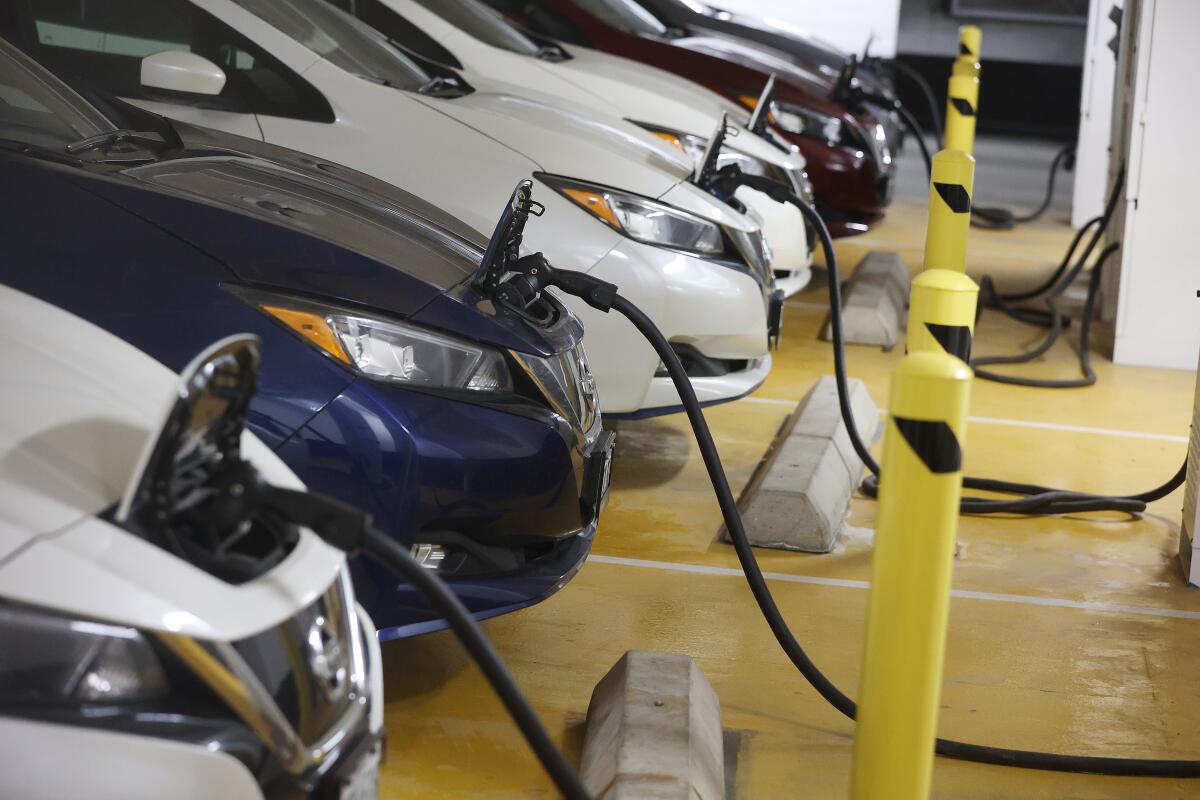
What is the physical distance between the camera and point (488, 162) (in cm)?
381

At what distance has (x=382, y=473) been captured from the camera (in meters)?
2.29

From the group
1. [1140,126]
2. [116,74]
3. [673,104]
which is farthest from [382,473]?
[1140,126]

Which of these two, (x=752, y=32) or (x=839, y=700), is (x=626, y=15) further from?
(x=839, y=700)

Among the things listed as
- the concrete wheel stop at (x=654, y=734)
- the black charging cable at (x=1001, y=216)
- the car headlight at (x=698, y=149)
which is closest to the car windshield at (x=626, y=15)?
the car headlight at (x=698, y=149)

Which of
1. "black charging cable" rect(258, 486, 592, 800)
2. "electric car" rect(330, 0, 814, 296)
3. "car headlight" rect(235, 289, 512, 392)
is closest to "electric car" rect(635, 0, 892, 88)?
"electric car" rect(330, 0, 814, 296)

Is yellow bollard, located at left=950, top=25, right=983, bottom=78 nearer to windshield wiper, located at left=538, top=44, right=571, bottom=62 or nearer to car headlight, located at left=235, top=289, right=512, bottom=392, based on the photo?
windshield wiper, located at left=538, top=44, right=571, bottom=62

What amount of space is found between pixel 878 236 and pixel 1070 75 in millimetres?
8740

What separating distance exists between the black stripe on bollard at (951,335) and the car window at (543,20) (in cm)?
455

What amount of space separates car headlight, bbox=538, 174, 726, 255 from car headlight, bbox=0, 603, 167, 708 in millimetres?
2626

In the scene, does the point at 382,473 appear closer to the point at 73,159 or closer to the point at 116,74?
the point at 73,159

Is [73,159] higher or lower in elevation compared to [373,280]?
higher

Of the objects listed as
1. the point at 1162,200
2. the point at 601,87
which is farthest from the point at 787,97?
the point at 1162,200

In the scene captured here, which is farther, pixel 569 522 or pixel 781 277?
pixel 781 277

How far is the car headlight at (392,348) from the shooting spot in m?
2.32
